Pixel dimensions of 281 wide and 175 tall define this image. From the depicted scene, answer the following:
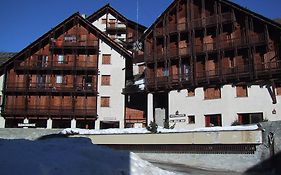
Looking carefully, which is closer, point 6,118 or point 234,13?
point 234,13

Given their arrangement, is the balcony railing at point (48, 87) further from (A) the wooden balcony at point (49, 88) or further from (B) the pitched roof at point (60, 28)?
(B) the pitched roof at point (60, 28)

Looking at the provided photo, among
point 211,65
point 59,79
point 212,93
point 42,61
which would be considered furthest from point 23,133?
point 211,65

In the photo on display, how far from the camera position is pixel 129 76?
50.8m

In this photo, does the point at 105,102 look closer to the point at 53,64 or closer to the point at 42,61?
the point at 53,64

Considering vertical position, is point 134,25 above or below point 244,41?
above

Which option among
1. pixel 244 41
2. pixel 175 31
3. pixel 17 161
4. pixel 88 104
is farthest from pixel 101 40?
pixel 17 161

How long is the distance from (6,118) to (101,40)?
57.9ft

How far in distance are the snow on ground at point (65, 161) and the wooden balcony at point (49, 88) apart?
128 feet

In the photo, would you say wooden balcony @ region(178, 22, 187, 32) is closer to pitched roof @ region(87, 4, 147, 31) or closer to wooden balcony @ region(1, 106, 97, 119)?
pitched roof @ region(87, 4, 147, 31)

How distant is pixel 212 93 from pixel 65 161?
32.0 metres

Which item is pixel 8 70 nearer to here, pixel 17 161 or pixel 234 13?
pixel 234 13

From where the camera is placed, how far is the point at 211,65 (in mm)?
40719

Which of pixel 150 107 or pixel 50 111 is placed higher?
pixel 150 107

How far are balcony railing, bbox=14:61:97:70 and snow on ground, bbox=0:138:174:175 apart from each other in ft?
131
